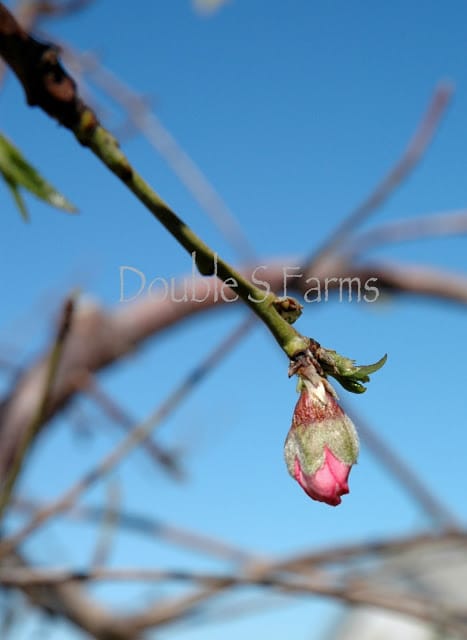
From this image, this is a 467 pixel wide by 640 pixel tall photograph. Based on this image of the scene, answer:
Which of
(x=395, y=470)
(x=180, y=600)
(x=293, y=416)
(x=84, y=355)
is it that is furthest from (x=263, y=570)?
(x=84, y=355)

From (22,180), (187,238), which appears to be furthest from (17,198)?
(187,238)

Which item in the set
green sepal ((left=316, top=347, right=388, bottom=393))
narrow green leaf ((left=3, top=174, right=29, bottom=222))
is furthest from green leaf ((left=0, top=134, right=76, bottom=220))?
green sepal ((left=316, top=347, right=388, bottom=393))

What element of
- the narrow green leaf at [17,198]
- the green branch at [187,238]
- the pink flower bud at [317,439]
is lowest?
the pink flower bud at [317,439]

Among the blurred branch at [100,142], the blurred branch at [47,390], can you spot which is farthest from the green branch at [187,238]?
the blurred branch at [47,390]

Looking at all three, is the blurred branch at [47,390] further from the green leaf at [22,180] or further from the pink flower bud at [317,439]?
the pink flower bud at [317,439]

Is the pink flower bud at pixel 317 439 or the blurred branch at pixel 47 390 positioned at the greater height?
the blurred branch at pixel 47 390

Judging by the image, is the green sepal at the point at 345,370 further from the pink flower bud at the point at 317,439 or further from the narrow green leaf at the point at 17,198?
the narrow green leaf at the point at 17,198

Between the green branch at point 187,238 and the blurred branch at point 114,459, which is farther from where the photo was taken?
the blurred branch at point 114,459

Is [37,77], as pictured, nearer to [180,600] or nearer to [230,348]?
[230,348]
